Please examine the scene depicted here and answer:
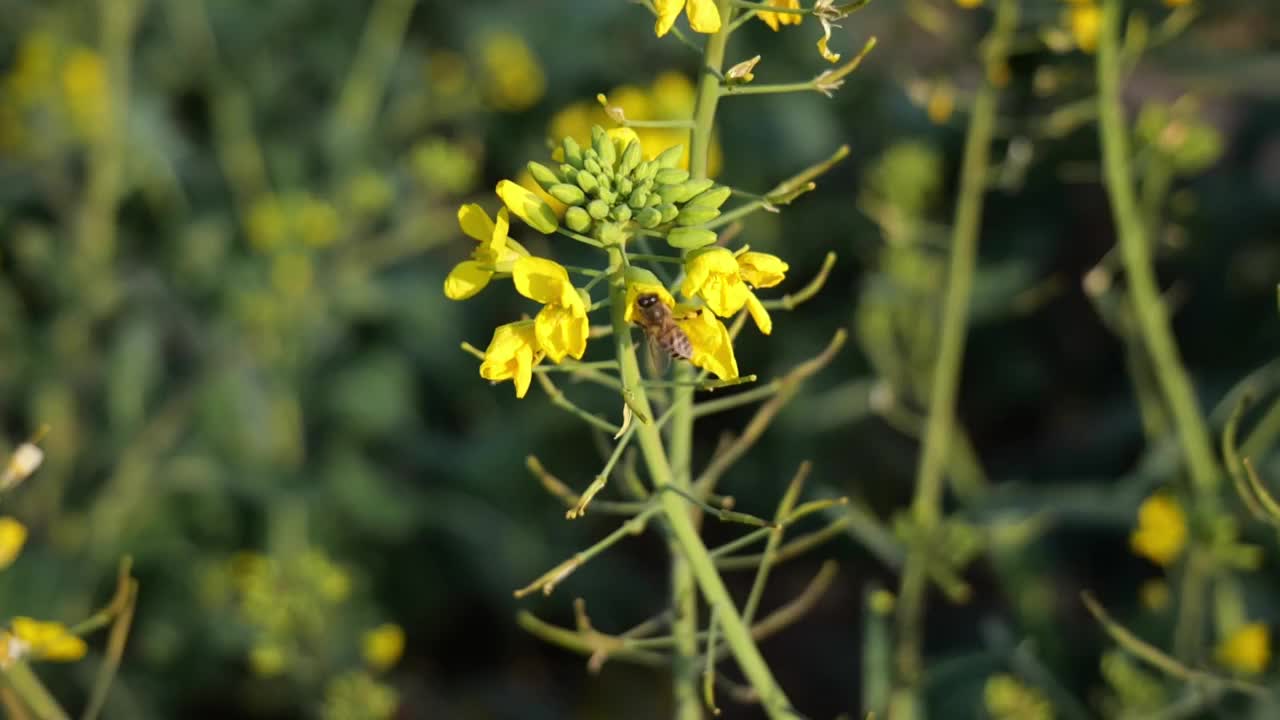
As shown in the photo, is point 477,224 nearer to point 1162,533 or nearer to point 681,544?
point 681,544

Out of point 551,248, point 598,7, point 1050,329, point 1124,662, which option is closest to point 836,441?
point 1050,329

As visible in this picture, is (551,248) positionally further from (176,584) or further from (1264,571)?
(1264,571)

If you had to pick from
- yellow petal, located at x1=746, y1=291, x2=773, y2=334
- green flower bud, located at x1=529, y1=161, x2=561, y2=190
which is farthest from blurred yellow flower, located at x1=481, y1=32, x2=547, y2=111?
yellow petal, located at x1=746, y1=291, x2=773, y2=334

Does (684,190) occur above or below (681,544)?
above

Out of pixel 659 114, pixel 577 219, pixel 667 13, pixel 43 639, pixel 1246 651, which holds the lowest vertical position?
pixel 1246 651

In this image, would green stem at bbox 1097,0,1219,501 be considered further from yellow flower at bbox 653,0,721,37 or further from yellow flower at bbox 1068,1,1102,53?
yellow flower at bbox 653,0,721,37

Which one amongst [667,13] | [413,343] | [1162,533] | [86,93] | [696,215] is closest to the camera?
[667,13]

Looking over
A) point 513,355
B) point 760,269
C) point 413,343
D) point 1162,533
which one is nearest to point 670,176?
point 760,269

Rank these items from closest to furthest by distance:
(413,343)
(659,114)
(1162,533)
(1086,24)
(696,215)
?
(696,215), (1086,24), (1162,533), (659,114), (413,343)
